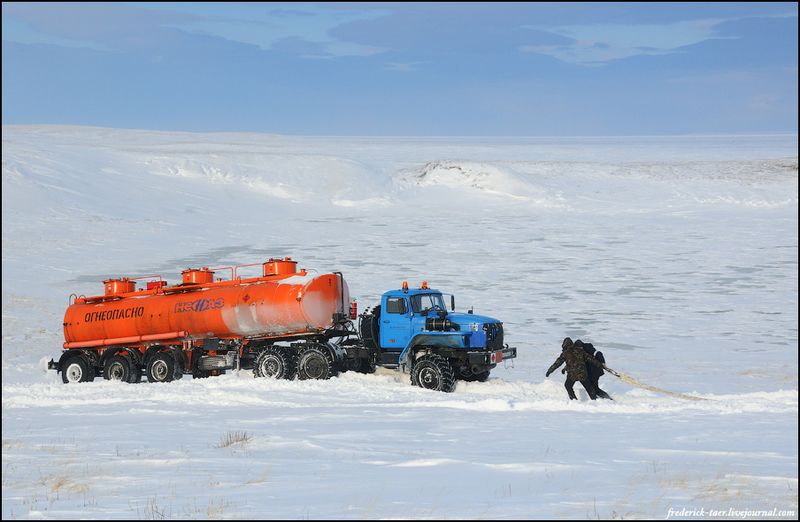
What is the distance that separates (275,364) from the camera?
72.4 ft

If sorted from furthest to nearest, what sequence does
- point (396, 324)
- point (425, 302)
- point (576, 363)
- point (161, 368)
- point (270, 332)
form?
point (161, 368) < point (270, 332) < point (425, 302) < point (396, 324) < point (576, 363)

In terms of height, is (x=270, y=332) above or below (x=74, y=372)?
above

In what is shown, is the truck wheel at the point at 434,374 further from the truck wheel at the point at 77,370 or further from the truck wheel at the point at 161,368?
the truck wheel at the point at 77,370

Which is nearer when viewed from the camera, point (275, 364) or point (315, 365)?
point (315, 365)

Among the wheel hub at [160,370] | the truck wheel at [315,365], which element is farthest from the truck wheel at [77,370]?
the truck wheel at [315,365]

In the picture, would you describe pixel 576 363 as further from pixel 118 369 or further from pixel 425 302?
pixel 118 369

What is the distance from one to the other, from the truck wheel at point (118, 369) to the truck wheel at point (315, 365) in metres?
4.86

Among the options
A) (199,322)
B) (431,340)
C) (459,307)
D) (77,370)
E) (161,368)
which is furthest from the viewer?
(459,307)

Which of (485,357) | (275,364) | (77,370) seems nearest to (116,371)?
(77,370)

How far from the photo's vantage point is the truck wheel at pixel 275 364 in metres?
22.0

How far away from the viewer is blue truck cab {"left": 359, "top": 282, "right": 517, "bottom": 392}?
20.5 metres

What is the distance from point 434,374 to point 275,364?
396 centimetres

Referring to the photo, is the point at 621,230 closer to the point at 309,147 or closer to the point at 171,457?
the point at 171,457

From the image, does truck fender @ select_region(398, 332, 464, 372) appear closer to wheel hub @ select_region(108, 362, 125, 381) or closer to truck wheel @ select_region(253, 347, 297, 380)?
truck wheel @ select_region(253, 347, 297, 380)
